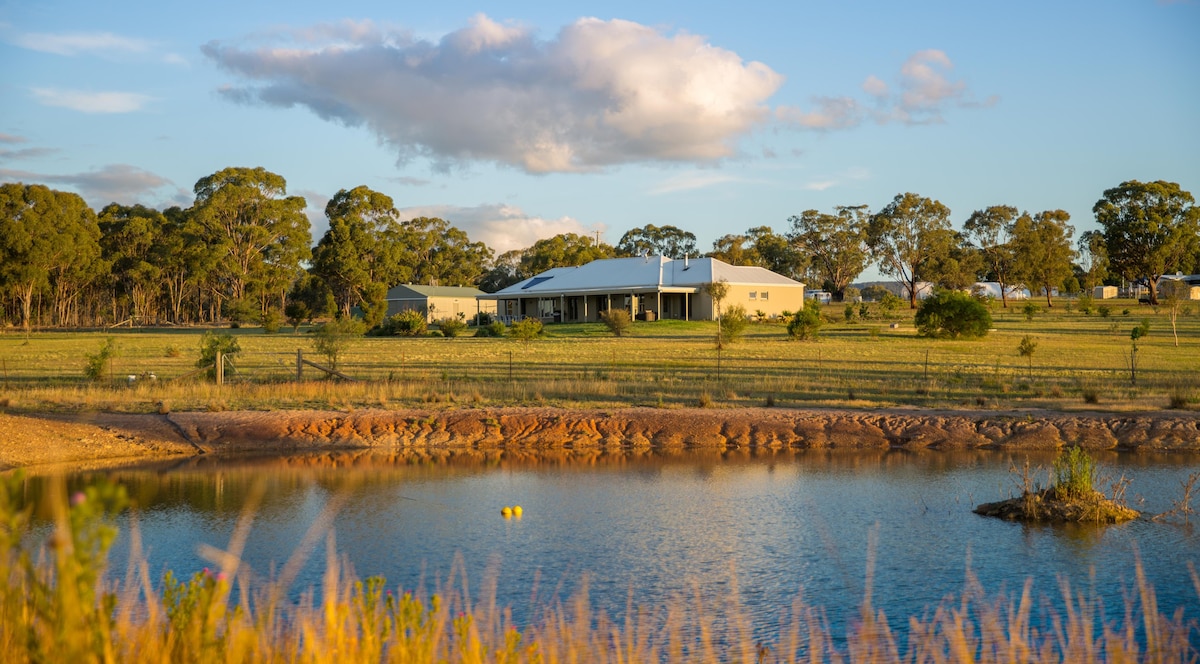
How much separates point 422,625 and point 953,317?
43354 millimetres

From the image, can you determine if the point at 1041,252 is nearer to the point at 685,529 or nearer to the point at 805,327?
the point at 805,327

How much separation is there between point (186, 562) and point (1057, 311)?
71.5m

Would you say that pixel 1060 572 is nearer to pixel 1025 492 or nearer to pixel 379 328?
pixel 1025 492

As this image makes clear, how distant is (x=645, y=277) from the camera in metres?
65.8

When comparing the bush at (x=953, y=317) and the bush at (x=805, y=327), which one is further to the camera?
the bush at (x=953, y=317)

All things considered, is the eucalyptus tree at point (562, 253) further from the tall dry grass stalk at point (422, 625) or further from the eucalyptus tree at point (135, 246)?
the tall dry grass stalk at point (422, 625)

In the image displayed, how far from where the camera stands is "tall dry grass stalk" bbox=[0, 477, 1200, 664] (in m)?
4.08

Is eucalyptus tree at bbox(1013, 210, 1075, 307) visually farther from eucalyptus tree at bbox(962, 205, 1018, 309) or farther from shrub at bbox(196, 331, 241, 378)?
shrub at bbox(196, 331, 241, 378)

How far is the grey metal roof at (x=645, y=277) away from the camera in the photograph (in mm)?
63562

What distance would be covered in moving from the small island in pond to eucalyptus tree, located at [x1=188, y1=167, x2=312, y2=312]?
7343 cm

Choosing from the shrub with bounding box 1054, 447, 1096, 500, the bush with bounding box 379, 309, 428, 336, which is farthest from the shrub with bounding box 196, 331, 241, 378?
the bush with bounding box 379, 309, 428, 336

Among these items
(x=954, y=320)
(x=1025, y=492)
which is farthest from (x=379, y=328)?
(x=1025, y=492)

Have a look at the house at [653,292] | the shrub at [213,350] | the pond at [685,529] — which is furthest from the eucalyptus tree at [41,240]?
the pond at [685,529]

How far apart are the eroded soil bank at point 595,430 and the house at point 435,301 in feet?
179
